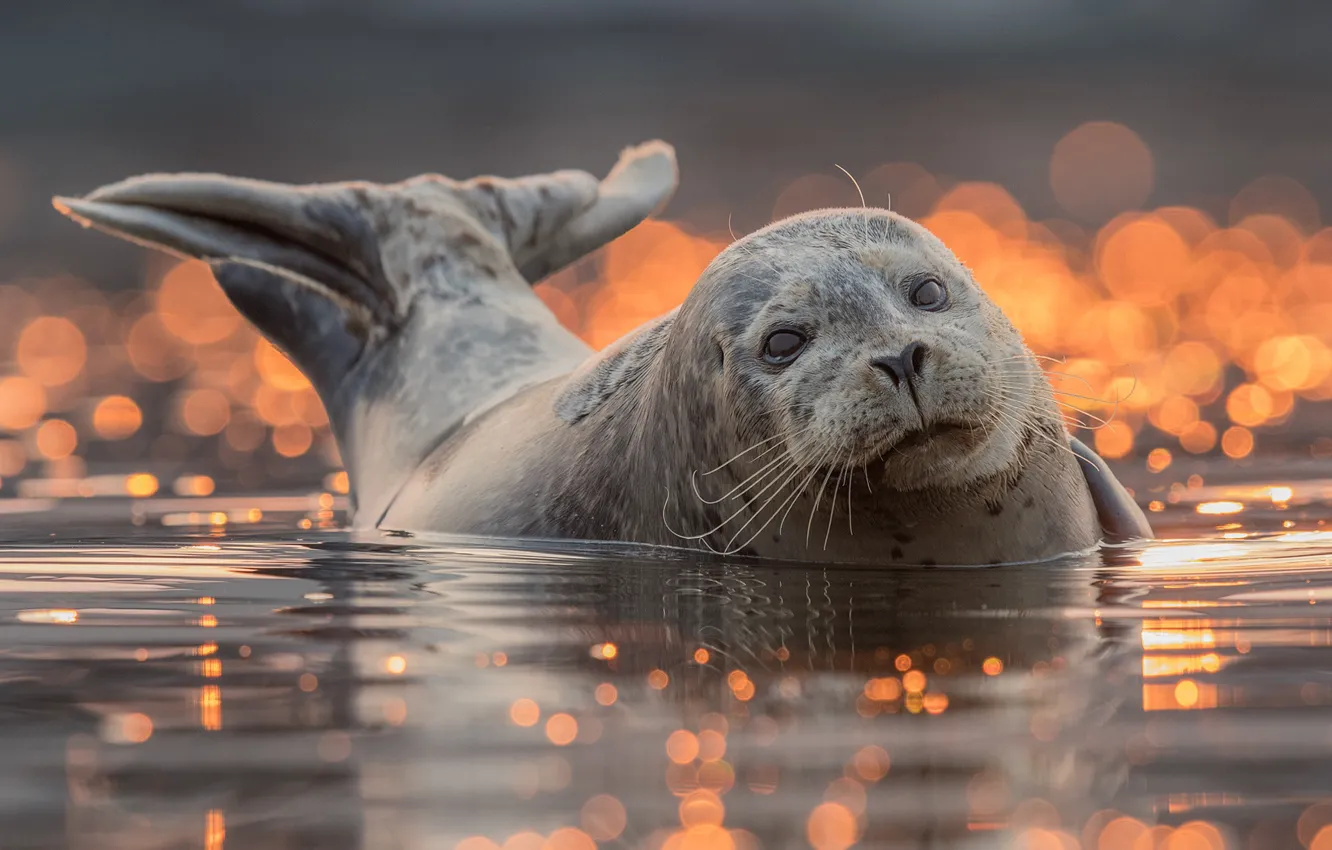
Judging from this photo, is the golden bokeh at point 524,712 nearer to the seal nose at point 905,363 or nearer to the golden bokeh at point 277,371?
the seal nose at point 905,363

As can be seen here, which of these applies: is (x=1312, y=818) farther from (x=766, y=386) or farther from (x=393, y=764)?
(x=766, y=386)

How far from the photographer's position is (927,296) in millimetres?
5898

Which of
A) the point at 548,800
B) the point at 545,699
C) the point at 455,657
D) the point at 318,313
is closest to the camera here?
the point at 548,800

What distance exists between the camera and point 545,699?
13.5 feet

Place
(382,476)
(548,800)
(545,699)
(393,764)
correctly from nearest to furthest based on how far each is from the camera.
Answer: (548,800) < (393,764) < (545,699) < (382,476)

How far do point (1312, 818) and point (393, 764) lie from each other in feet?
4.55

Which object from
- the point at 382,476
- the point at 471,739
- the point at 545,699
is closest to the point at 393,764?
the point at 471,739

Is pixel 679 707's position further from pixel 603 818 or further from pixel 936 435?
pixel 936 435

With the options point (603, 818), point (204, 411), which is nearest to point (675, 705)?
point (603, 818)

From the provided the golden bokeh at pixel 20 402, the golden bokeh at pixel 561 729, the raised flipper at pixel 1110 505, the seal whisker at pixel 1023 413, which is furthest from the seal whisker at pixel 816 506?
the golden bokeh at pixel 20 402

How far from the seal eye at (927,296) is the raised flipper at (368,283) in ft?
8.50

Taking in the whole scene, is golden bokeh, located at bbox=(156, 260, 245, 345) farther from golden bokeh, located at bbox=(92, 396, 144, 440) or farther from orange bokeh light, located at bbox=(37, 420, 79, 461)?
orange bokeh light, located at bbox=(37, 420, 79, 461)

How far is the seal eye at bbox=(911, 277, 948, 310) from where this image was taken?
5895 millimetres

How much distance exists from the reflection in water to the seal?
25cm
